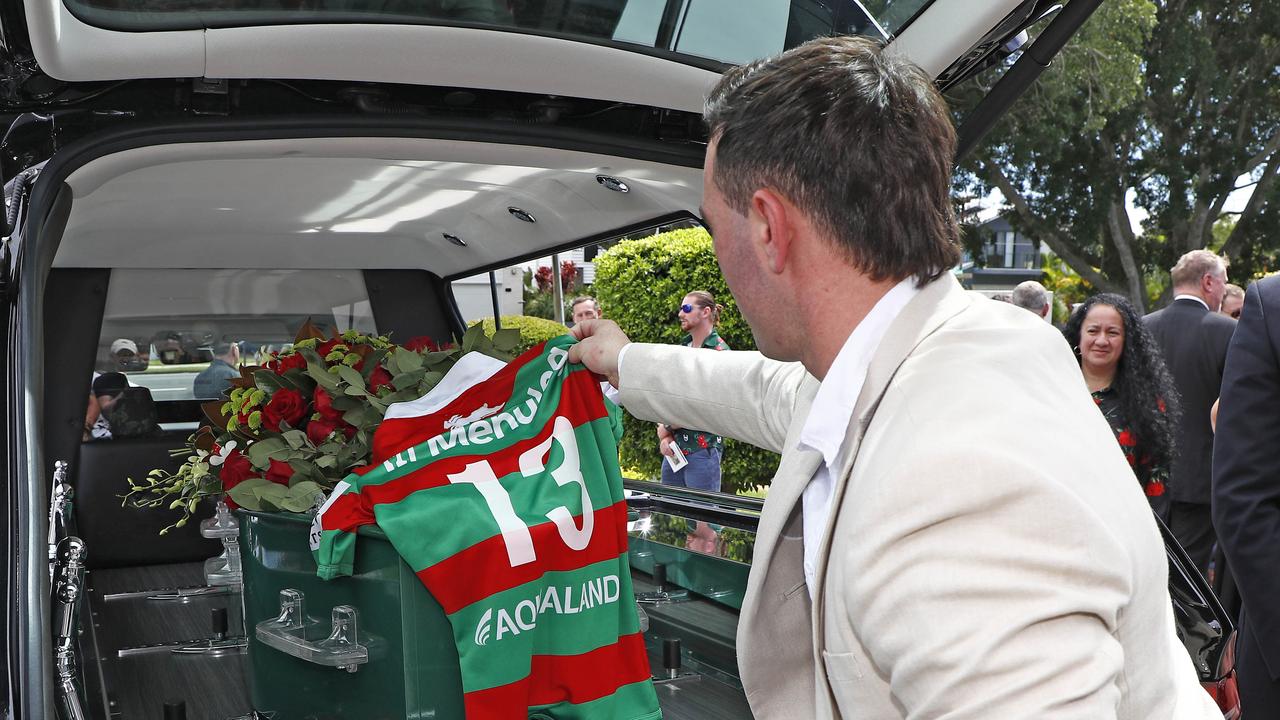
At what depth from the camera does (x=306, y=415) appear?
2.59 m

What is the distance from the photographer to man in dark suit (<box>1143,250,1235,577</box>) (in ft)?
16.0

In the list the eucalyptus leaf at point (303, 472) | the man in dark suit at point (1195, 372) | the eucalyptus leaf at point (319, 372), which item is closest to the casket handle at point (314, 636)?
the eucalyptus leaf at point (303, 472)

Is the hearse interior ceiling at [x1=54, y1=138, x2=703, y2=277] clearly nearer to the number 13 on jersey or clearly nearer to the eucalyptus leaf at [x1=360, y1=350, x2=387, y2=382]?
the eucalyptus leaf at [x1=360, y1=350, x2=387, y2=382]

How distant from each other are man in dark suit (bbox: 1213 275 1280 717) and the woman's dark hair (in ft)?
6.41

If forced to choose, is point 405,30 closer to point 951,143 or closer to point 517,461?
point 517,461

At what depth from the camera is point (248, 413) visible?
2.54m

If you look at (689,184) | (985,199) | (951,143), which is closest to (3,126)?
(689,184)

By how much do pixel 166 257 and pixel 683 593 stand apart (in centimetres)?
264

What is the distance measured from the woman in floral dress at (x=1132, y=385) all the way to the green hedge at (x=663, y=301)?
142 inches

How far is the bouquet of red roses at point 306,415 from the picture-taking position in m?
2.40

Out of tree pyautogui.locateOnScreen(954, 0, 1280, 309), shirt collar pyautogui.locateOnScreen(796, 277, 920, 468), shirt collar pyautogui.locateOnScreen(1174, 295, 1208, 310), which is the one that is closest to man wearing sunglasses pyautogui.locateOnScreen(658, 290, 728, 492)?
shirt collar pyautogui.locateOnScreen(1174, 295, 1208, 310)

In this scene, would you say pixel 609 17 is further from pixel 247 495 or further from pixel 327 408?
pixel 247 495

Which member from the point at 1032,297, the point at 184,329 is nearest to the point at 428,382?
the point at 184,329

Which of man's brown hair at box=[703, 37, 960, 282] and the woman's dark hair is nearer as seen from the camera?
man's brown hair at box=[703, 37, 960, 282]
